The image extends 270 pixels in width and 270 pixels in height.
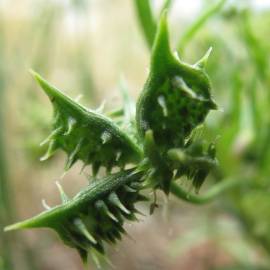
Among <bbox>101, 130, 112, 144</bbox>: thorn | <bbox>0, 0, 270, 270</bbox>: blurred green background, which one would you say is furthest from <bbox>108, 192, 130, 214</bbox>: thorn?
<bbox>0, 0, 270, 270</bbox>: blurred green background

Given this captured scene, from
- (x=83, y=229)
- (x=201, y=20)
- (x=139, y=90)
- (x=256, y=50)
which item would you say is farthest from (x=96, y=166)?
(x=256, y=50)

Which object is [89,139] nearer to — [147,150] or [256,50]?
[147,150]

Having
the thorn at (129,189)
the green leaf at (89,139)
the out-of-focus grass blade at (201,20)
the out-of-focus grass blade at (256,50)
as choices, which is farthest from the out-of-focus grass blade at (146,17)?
the thorn at (129,189)

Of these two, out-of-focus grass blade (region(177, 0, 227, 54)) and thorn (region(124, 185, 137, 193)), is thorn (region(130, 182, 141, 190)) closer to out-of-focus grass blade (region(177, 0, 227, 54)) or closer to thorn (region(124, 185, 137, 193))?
thorn (region(124, 185, 137, 193))

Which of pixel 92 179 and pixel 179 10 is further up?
pixel 92 179

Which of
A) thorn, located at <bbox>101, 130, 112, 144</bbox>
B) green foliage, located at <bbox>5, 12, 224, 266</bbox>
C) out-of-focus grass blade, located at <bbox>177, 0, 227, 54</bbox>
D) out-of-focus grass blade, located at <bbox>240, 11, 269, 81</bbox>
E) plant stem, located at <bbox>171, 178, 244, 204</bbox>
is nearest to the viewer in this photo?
green foliage, located at <bbox>5, 12, 224, 266</bbox>

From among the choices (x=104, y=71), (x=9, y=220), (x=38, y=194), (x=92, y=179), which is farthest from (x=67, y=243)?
(x=104, y=71)

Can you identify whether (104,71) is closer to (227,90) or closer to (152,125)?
(227,90)
